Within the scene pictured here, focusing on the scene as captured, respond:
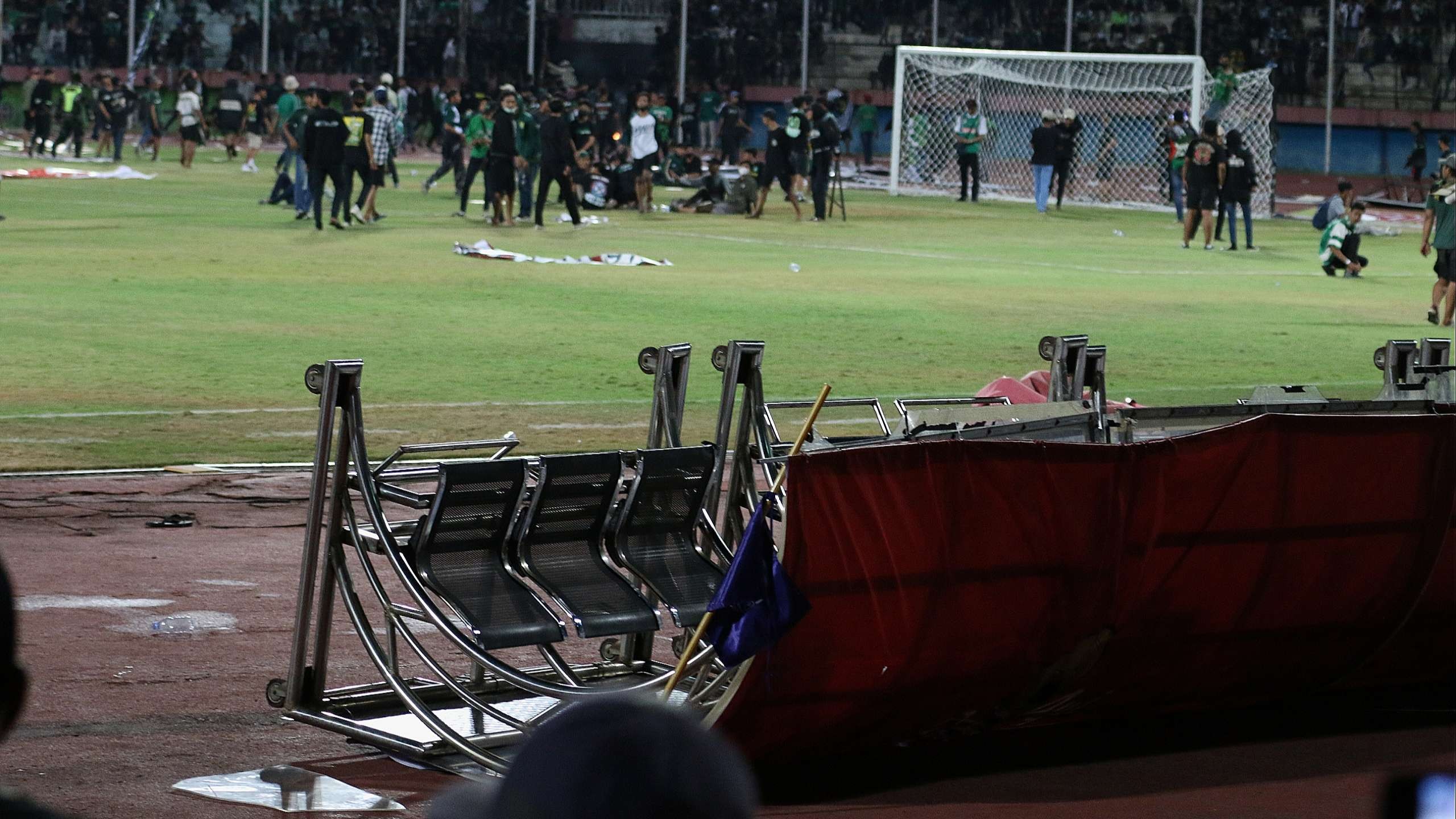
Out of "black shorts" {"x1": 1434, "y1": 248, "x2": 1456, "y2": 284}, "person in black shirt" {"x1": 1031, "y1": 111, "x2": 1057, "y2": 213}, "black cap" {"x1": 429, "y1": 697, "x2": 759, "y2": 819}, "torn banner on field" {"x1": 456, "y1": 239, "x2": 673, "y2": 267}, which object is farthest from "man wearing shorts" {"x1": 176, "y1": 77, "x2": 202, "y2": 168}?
"black cap" {"x1": 429, "y1": 697, "x2": 759, "y2": 819}

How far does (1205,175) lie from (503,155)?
10.7 metres

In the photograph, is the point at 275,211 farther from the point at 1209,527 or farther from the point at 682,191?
the point at 1209,527

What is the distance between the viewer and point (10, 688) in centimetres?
214

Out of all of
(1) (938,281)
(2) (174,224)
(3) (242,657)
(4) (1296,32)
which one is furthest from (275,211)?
(4) (1296,32)

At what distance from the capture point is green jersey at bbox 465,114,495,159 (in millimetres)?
32594

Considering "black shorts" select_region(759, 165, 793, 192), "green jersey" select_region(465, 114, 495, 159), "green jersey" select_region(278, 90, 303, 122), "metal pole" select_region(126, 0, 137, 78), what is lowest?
"black shorts" select_region(759, 165, 793, 192)

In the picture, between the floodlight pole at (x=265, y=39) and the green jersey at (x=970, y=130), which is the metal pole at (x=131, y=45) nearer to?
the floodlight pole at (x=265, y=39)

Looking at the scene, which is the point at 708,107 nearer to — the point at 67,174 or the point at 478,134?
the point at 67,174

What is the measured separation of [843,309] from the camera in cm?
2169

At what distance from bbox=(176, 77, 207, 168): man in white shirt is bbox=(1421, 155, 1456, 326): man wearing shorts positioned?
30.2 metres

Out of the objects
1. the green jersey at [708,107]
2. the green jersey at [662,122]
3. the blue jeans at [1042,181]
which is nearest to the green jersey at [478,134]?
the green jersey at [662,122]

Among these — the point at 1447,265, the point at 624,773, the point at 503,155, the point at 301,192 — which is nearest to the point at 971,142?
the point at 503,155

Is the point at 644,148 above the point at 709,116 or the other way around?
the other way around

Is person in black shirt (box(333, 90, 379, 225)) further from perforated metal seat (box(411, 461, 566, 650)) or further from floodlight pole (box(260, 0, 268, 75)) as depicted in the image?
floodlight pole (box(260, 0, 268, 75))
